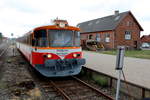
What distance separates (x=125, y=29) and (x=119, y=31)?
1.64 meters

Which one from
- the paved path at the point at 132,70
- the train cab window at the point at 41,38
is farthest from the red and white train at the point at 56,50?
the paved path at the point at 132,70

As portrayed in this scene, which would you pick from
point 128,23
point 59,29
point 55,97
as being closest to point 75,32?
point 59,29

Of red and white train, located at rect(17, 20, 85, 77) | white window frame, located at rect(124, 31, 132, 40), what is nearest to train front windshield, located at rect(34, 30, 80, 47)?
red and white train, located at rect(17, 20, 85, 77)

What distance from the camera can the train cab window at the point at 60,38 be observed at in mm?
7032

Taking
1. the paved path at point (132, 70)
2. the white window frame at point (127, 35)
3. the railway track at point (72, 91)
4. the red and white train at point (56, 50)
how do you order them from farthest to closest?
the white window frame at point (127, 35) → the paved path at point (132, 70) → the red and white train at point (56, 50) → the railway track at point (72, 91)

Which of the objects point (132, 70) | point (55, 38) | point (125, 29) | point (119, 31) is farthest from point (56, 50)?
point (125, 29)

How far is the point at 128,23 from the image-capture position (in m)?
28.1

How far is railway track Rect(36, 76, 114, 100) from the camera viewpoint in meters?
5.33

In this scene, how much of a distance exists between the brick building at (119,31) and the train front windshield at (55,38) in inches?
806

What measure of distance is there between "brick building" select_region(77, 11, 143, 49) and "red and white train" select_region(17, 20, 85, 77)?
2066cm

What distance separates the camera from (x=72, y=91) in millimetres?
5988

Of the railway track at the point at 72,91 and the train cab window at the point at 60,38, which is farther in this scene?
the train cab window at the point at 60,38

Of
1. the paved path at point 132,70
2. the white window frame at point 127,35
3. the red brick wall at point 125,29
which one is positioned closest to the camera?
the paved path at point 132,70

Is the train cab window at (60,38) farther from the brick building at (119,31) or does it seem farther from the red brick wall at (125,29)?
the red brick wall at (125,29)
